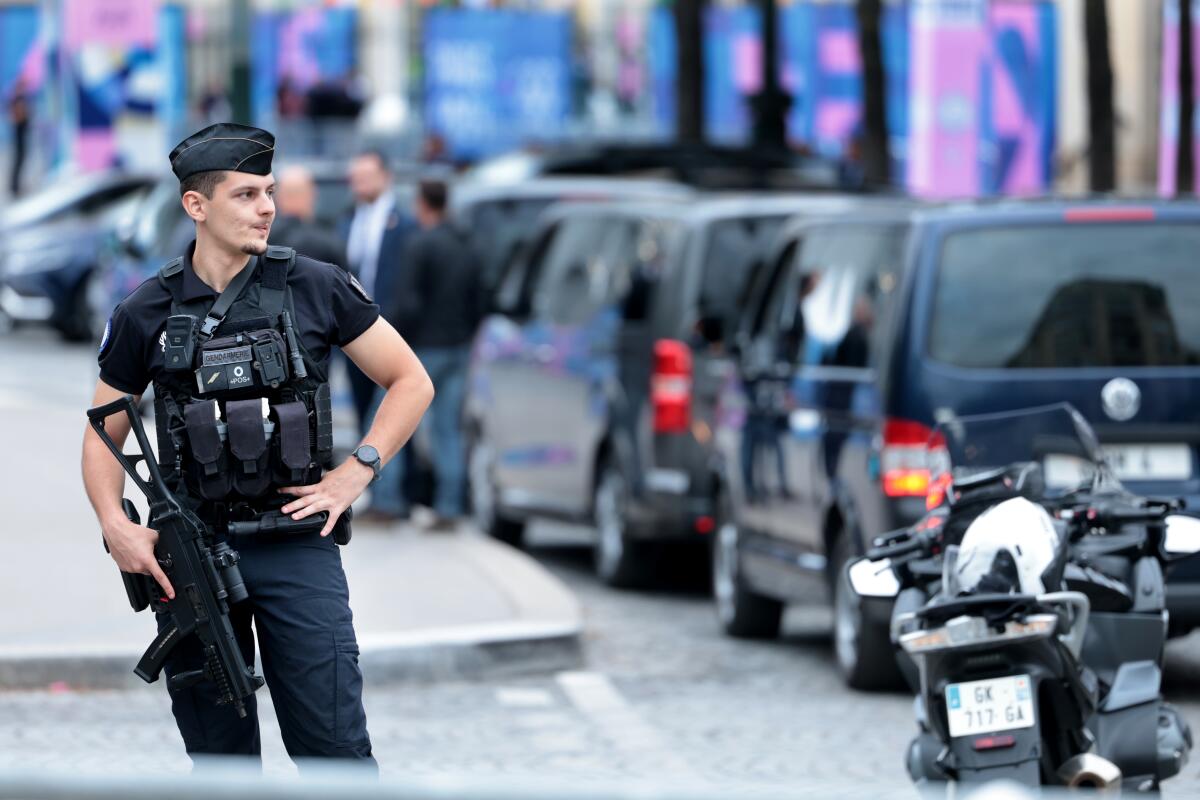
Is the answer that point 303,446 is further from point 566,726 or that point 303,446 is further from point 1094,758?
point 566,726

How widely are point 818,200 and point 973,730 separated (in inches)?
306

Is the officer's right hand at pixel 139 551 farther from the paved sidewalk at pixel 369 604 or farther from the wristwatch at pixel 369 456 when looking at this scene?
the paved sidewalk at pixel 369 604

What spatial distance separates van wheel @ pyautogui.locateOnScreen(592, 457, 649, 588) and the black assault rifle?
7.47 meters

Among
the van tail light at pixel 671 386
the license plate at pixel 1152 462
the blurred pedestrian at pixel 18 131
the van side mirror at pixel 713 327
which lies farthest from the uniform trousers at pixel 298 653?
the blurred pedestrian at pixel 18 131

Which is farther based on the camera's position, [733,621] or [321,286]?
[733,621]

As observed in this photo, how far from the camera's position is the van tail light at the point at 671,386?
41.9ft

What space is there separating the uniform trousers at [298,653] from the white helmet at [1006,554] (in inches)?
52.9

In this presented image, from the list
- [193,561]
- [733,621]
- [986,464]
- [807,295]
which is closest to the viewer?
[193,561]

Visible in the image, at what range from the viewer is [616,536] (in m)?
13.5

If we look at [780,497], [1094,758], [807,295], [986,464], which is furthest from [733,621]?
[1094,758]

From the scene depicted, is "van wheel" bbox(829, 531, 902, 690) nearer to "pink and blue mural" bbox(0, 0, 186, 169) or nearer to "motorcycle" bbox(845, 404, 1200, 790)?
"motorcycle" bbox(845, 404, 1200, 790)

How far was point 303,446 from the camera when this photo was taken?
18.9 feet

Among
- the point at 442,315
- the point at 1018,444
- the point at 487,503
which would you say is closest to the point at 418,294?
the point at 442,315

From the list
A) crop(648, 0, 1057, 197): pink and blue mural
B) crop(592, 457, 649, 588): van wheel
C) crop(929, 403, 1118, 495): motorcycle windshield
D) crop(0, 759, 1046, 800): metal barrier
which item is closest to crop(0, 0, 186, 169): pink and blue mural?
crop(648, 0, 1057, 197): pink and blue mural
